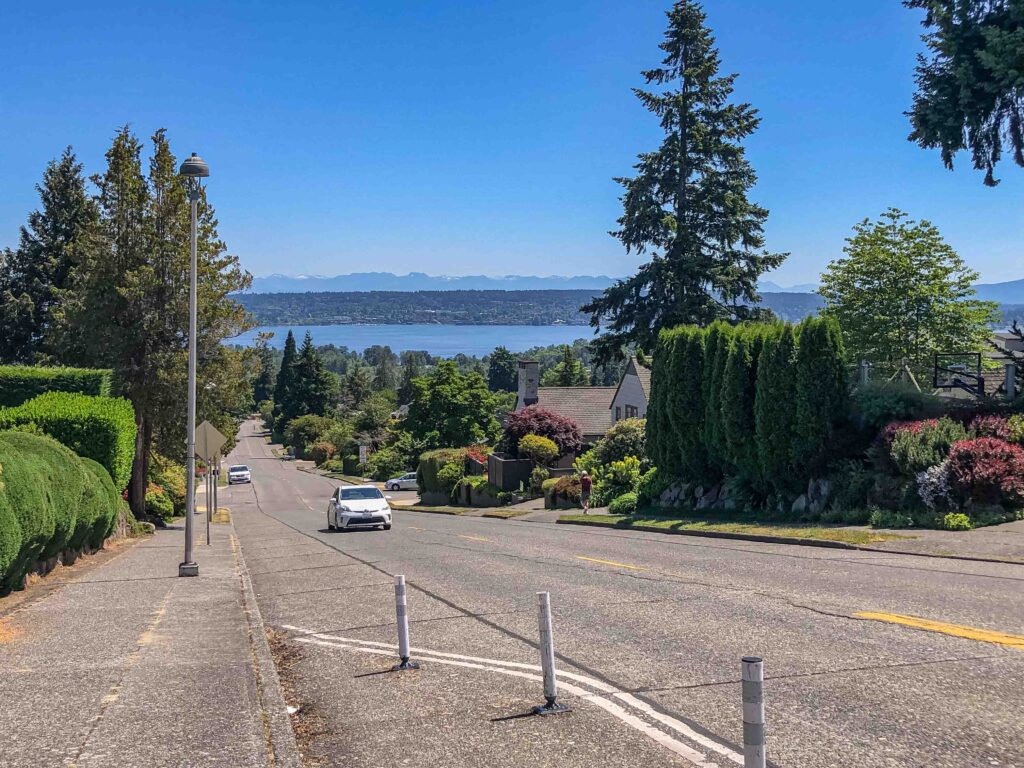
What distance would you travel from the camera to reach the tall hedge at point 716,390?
2755 centimetres

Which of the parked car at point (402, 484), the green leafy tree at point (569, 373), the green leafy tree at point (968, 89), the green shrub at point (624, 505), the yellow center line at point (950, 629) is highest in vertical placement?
the green leafy tree at point (968, 89)

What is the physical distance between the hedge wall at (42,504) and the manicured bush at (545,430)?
27.8m

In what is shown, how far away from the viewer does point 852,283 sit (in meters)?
51.0

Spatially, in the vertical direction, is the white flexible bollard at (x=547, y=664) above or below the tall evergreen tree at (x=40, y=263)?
below

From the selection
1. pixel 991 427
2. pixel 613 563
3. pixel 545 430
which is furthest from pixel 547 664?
pixel 545 430

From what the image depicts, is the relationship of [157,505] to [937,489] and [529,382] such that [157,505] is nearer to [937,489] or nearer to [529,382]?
[937,489]

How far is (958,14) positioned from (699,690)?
22319mm

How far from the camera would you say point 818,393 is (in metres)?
24.0

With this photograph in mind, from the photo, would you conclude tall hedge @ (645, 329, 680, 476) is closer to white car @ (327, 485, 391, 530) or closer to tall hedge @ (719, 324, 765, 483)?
tall hedge @ (719, 324, 765, 483)

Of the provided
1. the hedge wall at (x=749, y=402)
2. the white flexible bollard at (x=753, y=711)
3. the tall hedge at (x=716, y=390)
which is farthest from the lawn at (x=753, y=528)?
the white flexible bollard at (x=753, y=711)

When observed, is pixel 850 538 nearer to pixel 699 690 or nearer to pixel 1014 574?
pixel 1014 574

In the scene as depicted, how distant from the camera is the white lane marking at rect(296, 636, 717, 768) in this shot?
20.2ft

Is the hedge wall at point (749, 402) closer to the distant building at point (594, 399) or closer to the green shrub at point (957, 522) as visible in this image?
the green shrub at point (957, 522)

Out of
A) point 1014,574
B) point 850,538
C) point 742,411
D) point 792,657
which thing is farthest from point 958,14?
point 792,657
